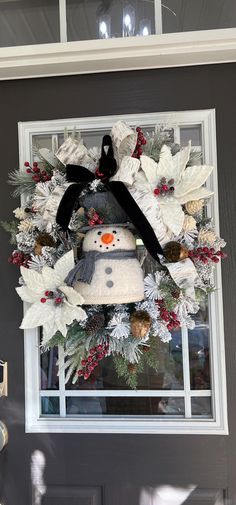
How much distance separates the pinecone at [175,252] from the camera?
2.91ft

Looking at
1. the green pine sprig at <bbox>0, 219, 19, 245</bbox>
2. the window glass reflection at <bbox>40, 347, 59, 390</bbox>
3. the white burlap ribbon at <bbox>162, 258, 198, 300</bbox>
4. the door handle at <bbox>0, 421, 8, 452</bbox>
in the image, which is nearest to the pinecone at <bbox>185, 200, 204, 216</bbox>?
the white burlap ribbon at <bbox>162, 258, 198, 300</bbox>

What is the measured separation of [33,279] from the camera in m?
0.92

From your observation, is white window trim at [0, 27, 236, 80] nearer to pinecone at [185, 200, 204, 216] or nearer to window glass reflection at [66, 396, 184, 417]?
pinecone at [185, 200, 204, 216]

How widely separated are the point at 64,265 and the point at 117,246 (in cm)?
13

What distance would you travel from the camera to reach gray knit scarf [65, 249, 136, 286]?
849 mm

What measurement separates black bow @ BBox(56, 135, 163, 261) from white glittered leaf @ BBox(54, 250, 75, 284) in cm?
6

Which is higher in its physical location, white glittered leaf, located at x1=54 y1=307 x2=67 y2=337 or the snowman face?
the snowman face

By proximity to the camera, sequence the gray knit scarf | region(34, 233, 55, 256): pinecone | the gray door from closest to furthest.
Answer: the gray knit scarf, region(34, 233, 55, 256): pinecone, the gray door

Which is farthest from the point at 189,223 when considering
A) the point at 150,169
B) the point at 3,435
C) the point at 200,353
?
the point at 3,435

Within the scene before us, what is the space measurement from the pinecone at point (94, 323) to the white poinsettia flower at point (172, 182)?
0.25m

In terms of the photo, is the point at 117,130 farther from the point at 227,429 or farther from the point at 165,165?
the point at 227,429

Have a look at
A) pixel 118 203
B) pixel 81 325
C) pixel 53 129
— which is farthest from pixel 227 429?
pixel 53 129

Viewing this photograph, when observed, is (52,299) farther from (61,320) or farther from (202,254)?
(202,254)

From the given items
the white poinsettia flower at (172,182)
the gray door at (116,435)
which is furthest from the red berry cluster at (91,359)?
the white poinsettia flower at (172,182)
